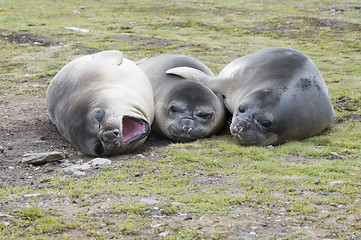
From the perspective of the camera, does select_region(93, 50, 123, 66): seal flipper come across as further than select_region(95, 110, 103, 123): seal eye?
Yes

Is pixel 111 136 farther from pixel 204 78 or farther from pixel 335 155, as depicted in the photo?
pixel 335 155

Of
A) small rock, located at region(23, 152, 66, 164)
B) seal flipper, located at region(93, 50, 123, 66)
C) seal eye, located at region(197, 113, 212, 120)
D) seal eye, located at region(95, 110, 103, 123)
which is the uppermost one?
seal flipper, located at region(93, 50, 123, 66)

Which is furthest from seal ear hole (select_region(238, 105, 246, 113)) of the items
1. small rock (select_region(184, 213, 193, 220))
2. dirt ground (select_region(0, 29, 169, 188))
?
small rock (select_region(184, 213, 193, 220))

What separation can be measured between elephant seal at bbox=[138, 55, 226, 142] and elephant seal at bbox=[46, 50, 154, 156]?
0.68 feet

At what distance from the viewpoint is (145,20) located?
867 inches

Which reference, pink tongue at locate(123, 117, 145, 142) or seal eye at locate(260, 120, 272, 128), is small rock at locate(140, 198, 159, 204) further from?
seal eye at locate(260, 120, 272, 128)

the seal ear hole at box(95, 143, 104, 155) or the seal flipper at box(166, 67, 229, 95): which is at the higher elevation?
the seal flipper at box(166, 67, 229, 95)

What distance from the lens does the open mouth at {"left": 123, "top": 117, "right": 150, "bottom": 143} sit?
22.3ft

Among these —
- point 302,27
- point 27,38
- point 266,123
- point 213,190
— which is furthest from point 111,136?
point 302,27

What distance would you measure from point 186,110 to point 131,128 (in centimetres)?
105

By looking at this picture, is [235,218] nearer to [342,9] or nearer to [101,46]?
[101,46]

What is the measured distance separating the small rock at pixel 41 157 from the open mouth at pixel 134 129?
84cm

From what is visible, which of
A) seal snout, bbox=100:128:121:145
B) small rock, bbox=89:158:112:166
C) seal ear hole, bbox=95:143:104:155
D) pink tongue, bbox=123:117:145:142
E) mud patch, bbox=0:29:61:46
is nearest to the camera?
small rock, bbox=89:158:112:166

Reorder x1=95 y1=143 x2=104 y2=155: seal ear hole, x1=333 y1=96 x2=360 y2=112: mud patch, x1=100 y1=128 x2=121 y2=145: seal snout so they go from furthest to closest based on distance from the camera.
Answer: x1=333 y1=96 x2=360 y2=112: mud patch
x1=95 y1=143 x2=104 y2=155: seal ear hole
x1=100 y1=128 x2=121 y2=145: seal snout
